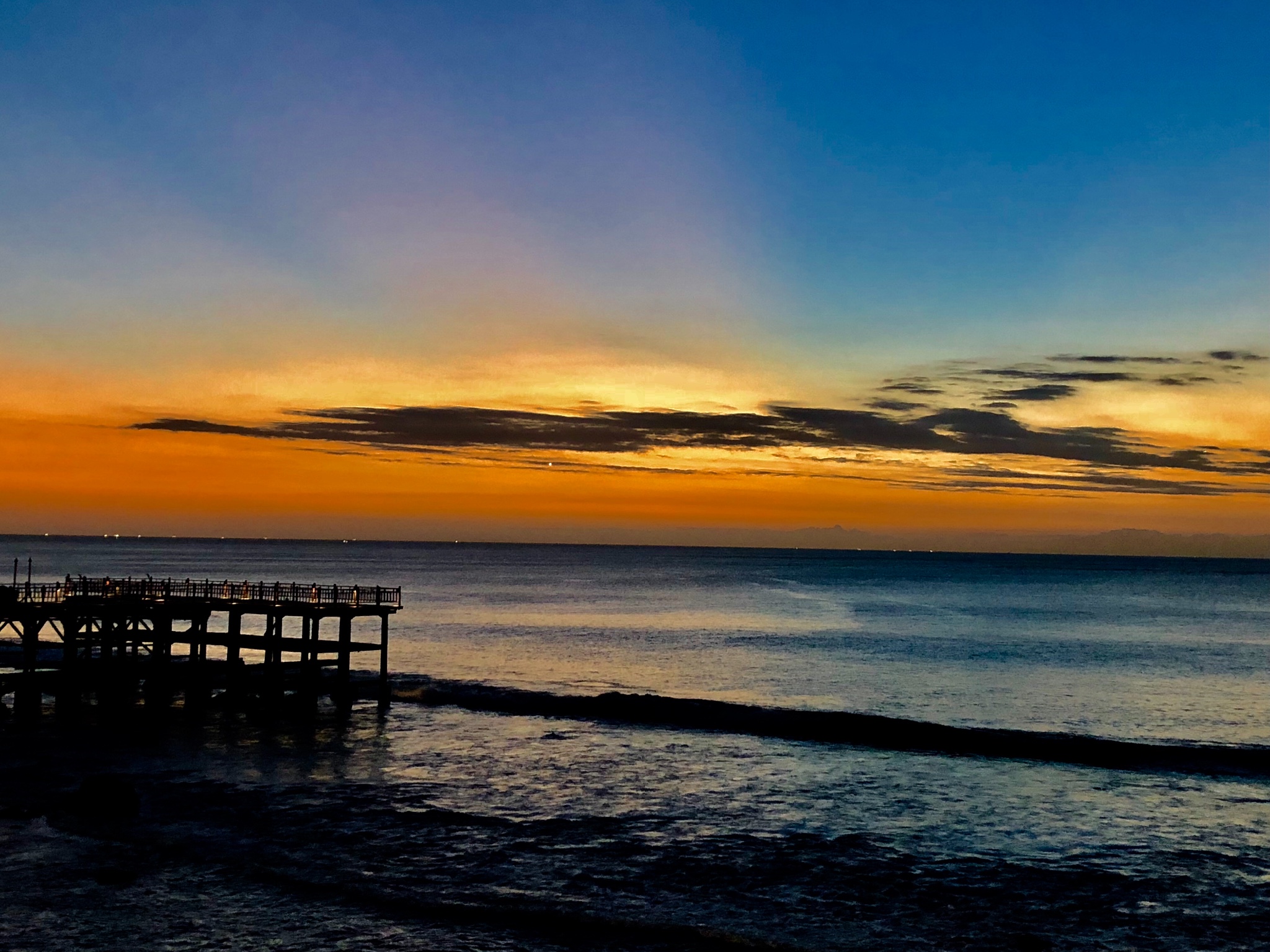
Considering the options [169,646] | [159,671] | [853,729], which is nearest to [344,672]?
[159,671]

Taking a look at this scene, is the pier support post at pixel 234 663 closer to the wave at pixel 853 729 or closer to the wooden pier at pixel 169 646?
the wooden pier at pixel 169 646

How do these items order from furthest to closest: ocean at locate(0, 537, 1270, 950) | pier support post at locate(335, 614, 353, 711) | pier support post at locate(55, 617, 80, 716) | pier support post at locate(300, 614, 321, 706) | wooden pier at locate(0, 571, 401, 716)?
1. pier support post at locate(335, 614, 353, 711)
2. wooden pier at locate(0, 571, 401, 716)
3. pier support post at locate(300, 614, 321, 706)
4. pier support post at locate(55, 617, 80, 716)
5. ocean at locate(0, 537, 1270, 950)

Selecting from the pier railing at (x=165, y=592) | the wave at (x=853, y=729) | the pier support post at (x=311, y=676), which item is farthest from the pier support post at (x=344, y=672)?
the wave at (x=853, y=729)

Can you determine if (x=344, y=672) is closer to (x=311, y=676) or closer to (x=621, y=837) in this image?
(x=311, y=676)

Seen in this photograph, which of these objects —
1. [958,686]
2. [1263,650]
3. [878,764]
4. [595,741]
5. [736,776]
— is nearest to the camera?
[736,776]

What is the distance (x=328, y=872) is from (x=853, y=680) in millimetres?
49868

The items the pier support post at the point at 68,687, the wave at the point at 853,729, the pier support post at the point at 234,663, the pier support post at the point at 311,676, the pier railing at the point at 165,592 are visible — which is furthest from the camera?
the pier railing at the point at 165,592

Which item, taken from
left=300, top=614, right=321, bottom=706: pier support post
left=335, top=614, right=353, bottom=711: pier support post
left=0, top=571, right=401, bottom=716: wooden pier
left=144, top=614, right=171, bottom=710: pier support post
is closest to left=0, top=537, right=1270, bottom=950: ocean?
left=335, top=614, right=353, bottom=711: pier support post

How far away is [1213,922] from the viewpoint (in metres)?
23.4

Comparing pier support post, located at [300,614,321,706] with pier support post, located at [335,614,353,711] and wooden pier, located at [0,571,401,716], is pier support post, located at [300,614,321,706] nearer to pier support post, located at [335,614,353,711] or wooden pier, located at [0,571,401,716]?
wooden pier, located at [0,571,401,716]

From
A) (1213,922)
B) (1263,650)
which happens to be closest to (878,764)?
(1213,922)

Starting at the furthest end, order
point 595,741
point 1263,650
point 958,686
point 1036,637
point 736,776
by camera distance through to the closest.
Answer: point 1036,637
point 1263,650
point 958,686
point 595,741
point 736,776

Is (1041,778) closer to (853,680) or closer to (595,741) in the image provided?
(595,741)

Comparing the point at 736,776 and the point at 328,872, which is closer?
the point at 328,872
